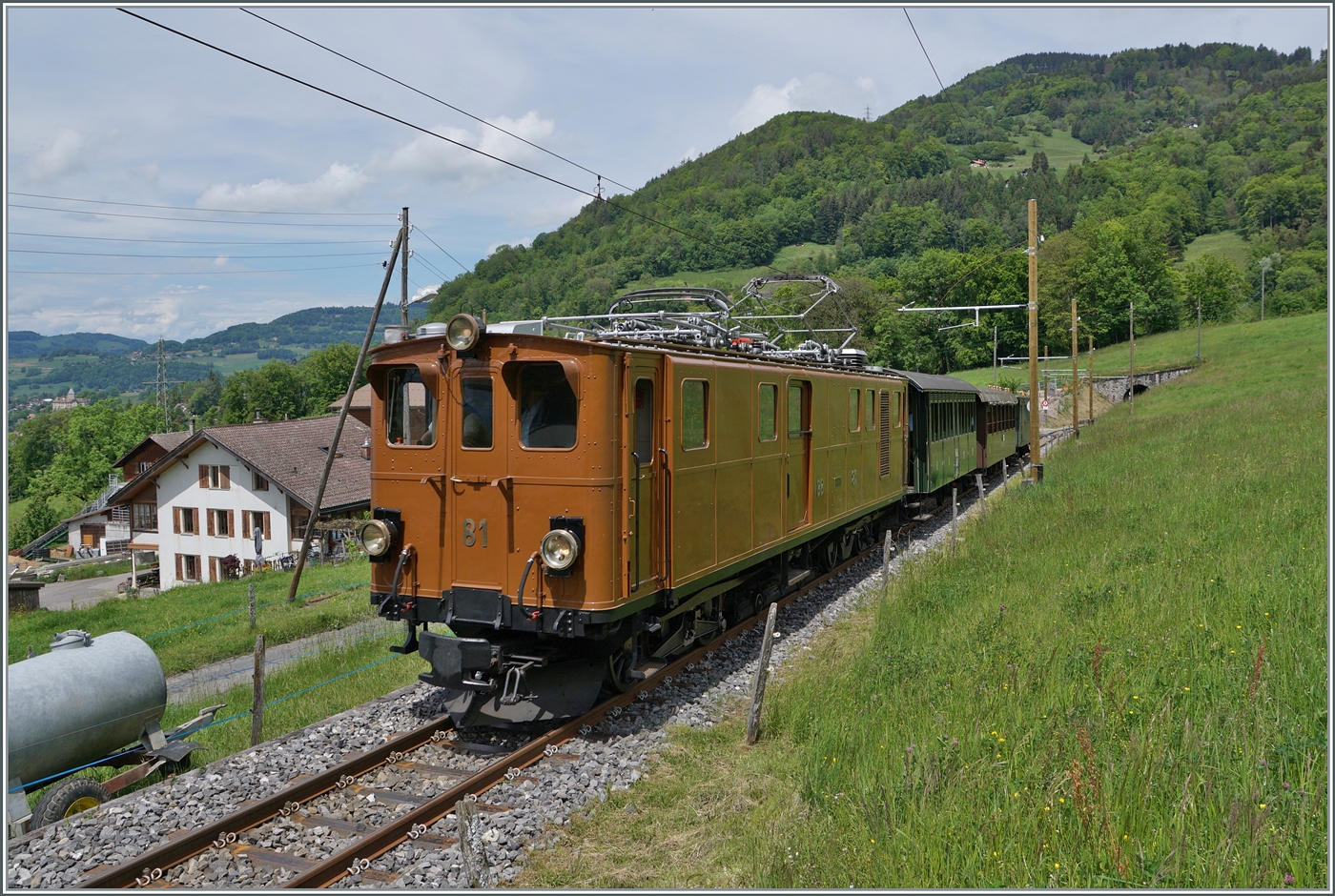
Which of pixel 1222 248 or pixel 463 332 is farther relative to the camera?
pixel 1222 248

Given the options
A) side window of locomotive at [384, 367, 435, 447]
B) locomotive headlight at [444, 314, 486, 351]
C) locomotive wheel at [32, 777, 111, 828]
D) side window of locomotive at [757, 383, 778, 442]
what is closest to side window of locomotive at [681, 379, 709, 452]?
side window of locomotive at [757, 383, 778, 442]

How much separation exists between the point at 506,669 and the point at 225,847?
97.9 inches

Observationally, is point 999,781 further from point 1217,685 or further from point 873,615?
point 873,615

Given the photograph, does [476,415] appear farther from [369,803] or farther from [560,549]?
[369,803]

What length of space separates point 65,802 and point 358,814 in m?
2.07

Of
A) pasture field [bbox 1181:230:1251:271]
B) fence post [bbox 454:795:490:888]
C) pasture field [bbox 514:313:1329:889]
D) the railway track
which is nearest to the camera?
pasture field [bbox 514:313:1329:889]

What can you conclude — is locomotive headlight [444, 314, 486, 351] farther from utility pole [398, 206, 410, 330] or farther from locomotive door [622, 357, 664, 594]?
utility pole [398, 206, 410, 330]

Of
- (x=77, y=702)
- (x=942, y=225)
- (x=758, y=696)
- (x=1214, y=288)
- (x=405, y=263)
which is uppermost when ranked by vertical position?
(x=942, y=225)

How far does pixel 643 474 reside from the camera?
770 centimetres

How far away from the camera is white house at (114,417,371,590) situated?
128 feet

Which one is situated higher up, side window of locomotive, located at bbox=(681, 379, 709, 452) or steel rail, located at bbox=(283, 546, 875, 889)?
side window of locomotive, located at bbox=(681, 379, 709, 452)

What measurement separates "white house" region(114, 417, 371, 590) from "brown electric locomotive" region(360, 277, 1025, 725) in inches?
1228

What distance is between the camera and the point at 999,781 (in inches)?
189

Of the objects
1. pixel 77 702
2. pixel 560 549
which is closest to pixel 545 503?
pixel 560 549
